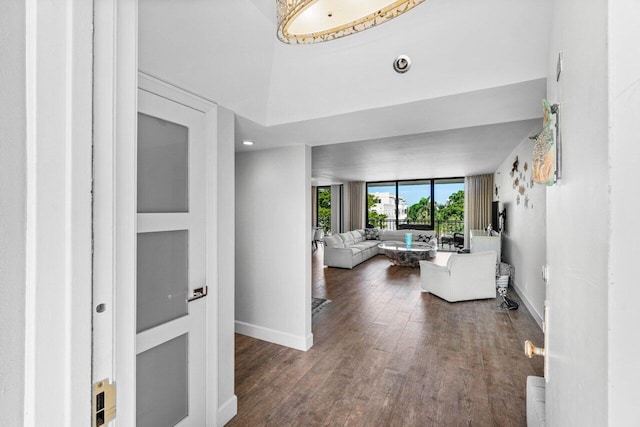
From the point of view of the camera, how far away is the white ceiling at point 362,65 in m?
1.44

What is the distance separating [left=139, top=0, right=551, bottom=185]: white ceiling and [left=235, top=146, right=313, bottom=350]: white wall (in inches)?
30.4

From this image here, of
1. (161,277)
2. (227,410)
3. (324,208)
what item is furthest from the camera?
(324,208)

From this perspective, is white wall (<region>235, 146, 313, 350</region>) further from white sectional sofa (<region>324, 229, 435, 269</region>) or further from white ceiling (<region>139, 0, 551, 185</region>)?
white sectional sofa (<region>324, 229, 435, 269</region>)

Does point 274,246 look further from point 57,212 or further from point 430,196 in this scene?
point 430,196

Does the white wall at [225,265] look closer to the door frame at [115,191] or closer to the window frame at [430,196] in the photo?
the door frame at [115,191]

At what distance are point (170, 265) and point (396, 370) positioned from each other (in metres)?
2.19

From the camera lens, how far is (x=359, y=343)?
3.16 m

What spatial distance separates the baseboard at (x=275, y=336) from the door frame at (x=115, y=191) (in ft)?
8.20

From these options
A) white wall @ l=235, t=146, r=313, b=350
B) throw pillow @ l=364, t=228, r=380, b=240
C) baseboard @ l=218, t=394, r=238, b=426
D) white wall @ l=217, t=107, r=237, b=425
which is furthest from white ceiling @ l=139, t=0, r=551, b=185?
throw pillow @ l=364, t=228, r=380, b=240

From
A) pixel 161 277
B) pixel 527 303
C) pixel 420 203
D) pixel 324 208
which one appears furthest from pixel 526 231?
pixel 324 208

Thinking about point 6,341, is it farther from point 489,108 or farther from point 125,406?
point 489,108

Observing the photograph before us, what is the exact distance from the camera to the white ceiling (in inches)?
56.9

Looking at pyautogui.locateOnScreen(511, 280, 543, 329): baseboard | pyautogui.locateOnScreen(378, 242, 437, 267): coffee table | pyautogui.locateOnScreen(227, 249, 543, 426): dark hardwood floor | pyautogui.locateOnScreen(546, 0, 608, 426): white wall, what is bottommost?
pyautogui.locateOnScreen(227, 249, 543, 426): dark hardwood floor

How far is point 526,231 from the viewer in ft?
14.0
